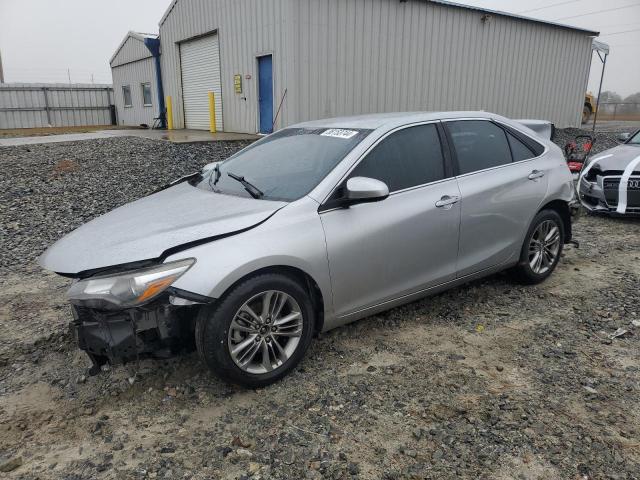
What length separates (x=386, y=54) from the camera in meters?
13.6

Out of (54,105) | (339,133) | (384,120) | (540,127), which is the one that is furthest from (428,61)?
(54,105)

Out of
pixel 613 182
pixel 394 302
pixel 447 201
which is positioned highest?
pixel 447 201

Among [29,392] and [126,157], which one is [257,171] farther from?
[126,157]

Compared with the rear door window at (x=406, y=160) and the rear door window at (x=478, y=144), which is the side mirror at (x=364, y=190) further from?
the rear door window at (x=478, y=144)

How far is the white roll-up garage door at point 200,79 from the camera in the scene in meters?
15.9

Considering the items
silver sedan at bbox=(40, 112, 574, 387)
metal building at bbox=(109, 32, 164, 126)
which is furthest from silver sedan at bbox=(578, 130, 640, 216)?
metal building at bbox=(109, 32, 164, 126)

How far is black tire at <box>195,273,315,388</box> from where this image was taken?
2.70 metres

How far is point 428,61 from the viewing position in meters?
14.6

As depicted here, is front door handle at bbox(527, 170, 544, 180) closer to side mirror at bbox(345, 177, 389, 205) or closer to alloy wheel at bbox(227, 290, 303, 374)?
side mirror at bbox(345, 177, 389, 205)

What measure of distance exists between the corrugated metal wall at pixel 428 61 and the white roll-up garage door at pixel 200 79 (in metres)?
4.53

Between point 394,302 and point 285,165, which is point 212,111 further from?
point 394,302

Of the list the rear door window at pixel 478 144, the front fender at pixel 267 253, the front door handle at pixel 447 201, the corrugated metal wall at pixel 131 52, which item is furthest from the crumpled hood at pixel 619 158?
the corrugated metal wall at pixel 131 52

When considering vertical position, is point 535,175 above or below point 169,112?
below

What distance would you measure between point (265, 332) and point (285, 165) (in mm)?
1307
